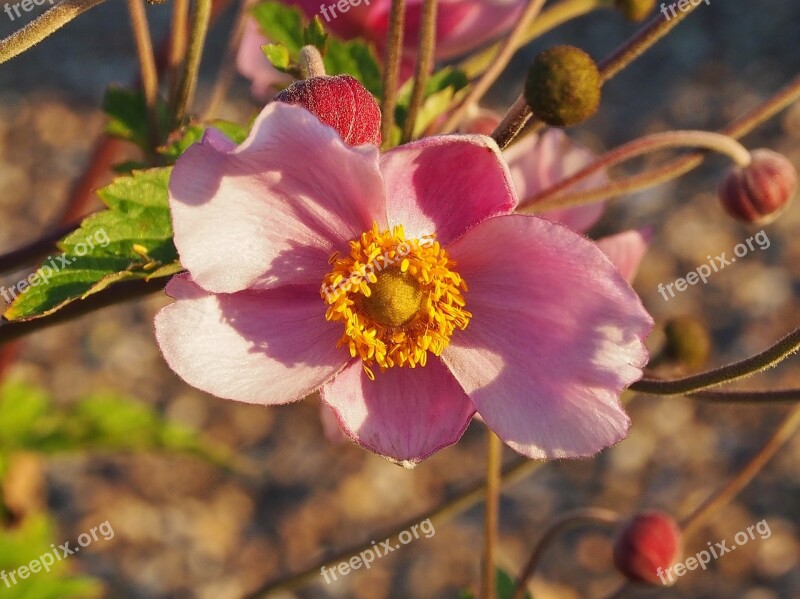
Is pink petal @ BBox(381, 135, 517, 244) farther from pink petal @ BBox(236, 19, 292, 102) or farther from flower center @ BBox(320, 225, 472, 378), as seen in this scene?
pink petal @ BBox(236, 19, 292, 102)

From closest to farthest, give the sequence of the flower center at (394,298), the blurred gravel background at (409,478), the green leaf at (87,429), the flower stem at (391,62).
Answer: the flower stem at (391,62)
the flower center at (394,298)
the green leaf at (87,429)
the blurred gravel background at (409,478)

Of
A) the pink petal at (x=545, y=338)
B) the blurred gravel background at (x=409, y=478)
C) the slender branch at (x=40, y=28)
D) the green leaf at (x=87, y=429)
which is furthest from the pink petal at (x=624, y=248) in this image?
the blurred gravel background at (x=409, y=478)

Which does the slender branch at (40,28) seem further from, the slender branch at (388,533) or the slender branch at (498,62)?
the slender branch at (388,533)

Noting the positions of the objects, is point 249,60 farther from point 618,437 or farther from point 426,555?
point 426,555

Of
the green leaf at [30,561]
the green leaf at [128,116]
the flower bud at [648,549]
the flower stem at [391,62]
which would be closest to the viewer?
the flower stem at [391,62]

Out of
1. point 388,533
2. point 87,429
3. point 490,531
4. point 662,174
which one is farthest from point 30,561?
point 662,174
